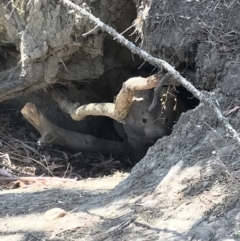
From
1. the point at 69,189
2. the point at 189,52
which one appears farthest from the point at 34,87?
the point at 189,52

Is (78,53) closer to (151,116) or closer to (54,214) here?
(151,116)

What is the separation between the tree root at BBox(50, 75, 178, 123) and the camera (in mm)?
4618

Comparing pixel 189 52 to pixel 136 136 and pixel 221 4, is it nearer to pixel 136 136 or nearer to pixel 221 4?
pixel 221 4

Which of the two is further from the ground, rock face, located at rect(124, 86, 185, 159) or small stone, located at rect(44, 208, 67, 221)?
rock face, located at rect(124, 86, 185, 159)

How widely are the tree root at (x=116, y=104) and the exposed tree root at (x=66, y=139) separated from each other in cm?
30

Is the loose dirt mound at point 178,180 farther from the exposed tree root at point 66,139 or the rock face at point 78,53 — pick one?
the exposed tree root at point 66,139

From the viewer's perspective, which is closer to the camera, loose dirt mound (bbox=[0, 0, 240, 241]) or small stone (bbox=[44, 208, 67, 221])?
loose dirt mound (bbox=[0, 0, 240, 241])

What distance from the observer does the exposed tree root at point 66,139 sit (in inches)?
223

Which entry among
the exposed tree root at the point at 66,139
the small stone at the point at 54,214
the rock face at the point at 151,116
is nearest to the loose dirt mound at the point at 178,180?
the small stone at the point at 54,214

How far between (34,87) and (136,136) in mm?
1238

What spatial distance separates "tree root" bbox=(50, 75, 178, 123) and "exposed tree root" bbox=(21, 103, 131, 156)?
296 mm

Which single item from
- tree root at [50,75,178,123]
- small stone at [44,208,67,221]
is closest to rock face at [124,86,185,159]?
tree root at [50,75,178,123]

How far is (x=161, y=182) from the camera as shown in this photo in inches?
132

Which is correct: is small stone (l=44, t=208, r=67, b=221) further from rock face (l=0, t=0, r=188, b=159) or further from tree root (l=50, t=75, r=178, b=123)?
rock face (l=0, t=0, r=188, b=159)
